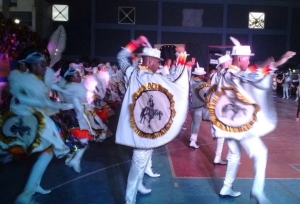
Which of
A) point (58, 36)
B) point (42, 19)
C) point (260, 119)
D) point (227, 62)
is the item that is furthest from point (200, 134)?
point (42, 19)

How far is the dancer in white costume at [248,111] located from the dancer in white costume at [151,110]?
0.82 meters

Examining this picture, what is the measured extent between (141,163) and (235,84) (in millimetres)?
1622

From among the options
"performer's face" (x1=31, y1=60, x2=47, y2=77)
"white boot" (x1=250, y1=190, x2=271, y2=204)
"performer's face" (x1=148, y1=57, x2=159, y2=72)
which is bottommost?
"white boot" (x1=250, y1=190, x2=271, y2=204)

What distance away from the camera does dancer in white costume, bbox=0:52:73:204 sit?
16.2 ft

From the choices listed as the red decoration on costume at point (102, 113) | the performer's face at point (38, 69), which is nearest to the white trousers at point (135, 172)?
the performer's face at point (38, 69)

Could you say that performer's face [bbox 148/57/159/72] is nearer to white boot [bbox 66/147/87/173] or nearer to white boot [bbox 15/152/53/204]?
white boot [bbox 15/152/53/204]

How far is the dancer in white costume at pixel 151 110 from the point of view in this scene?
4.64 metres

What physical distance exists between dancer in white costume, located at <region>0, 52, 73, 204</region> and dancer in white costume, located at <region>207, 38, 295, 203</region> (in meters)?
2.12

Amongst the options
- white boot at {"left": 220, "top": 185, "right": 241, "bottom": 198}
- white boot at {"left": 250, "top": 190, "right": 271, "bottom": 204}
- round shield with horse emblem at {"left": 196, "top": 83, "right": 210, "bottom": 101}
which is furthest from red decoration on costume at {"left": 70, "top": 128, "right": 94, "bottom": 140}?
white boot at {"left": 250, "top": 190, "right": 271, "bottom": 204}

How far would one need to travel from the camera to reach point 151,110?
15.3ft

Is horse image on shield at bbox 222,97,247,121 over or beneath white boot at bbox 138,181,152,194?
→ over

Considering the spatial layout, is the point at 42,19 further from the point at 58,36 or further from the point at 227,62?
the point at 227,62

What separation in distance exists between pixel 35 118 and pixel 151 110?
4.98 ft

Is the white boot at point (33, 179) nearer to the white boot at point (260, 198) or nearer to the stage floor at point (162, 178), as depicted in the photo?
the stage floor at point (162, 178)
